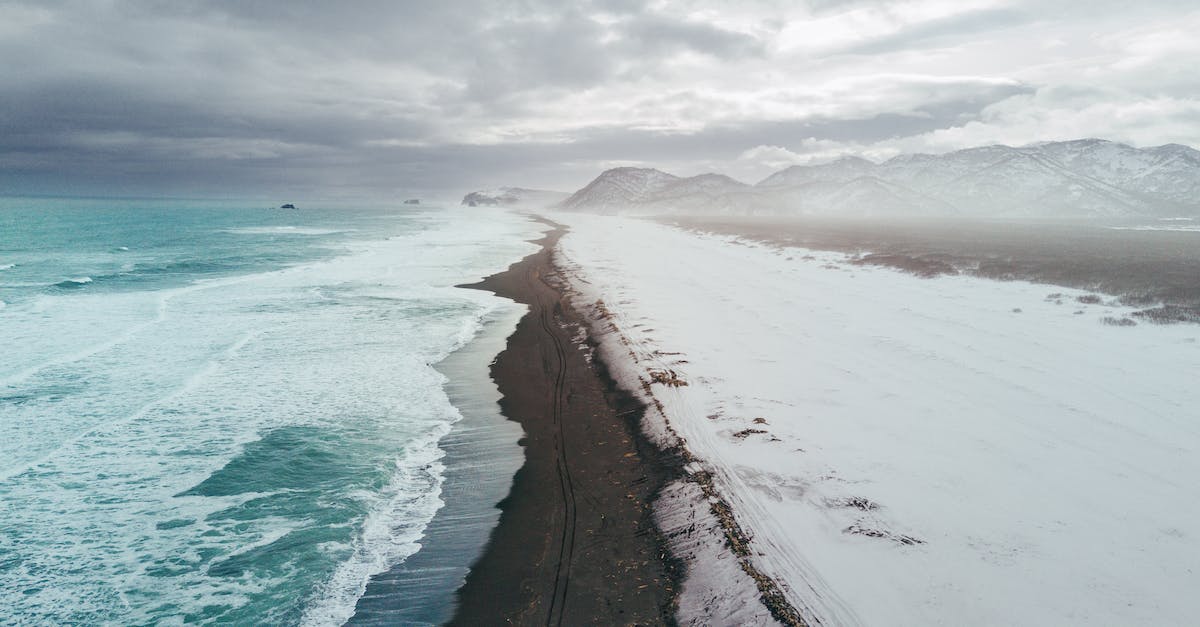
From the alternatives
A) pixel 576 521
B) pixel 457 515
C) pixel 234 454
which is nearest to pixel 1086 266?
pixel 576 521

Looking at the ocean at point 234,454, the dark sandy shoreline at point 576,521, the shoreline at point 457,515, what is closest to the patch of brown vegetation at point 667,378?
the dark sandy shoreline at point 576,521

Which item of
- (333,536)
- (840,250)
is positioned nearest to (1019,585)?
(333,536)

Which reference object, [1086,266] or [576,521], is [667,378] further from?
[1086,266]

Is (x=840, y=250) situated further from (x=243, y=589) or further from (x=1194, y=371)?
(x=243, y=589)

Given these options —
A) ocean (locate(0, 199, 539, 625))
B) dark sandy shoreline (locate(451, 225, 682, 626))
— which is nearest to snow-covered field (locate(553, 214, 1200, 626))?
dark sandy shoreline (locate(451, 225, 682, 626))

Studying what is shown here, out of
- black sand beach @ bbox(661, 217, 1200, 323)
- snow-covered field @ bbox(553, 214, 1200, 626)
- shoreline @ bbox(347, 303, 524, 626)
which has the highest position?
black sand beach @ bbox(661, 217, 1200, 323)

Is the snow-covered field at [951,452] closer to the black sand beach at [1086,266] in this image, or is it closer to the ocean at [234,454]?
the black sand beach at [1086,266]

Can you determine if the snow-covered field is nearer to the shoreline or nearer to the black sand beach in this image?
the black sand beach
